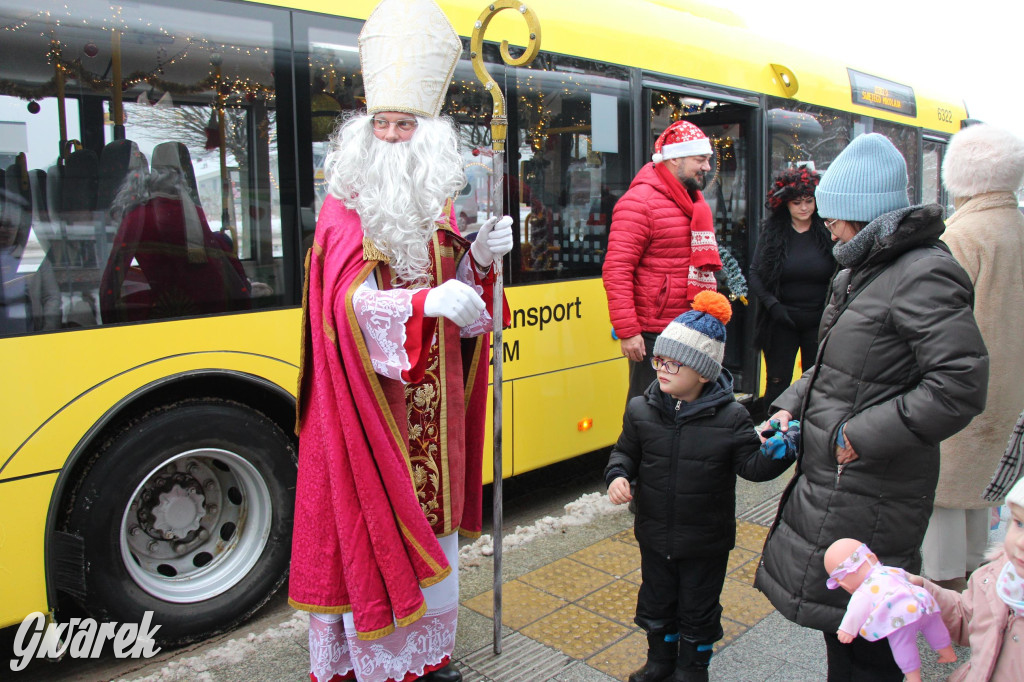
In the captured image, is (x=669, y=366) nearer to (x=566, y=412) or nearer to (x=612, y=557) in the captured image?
(x=612, y=557)

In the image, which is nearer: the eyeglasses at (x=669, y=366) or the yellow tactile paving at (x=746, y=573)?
the eyeglasses at (x=669, y=366)

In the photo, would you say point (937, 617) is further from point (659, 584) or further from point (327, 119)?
point (327, 119)

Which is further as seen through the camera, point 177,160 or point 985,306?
point 177,160

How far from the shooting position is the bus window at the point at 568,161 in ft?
15.2

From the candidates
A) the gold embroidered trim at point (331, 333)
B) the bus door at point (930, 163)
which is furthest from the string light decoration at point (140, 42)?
the bus door at point (930, 163)

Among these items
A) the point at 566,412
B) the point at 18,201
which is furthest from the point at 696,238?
the point at 18,201

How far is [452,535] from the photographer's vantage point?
9.73ft

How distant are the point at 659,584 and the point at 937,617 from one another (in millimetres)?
950

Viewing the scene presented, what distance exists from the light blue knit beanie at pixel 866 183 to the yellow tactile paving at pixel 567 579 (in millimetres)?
2032

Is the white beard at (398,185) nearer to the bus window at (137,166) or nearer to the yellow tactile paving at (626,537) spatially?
the bus window at (137,166)

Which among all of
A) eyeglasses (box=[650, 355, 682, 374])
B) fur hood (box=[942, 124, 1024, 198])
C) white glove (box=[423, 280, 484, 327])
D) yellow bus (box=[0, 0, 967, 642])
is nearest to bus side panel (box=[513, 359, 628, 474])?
yellow bus (box=[0, 0, 967, 642])

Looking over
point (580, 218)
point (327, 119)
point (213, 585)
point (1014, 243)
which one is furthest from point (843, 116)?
point (213, 585)

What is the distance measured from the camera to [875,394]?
2260mm

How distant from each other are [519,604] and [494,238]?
167 cm
